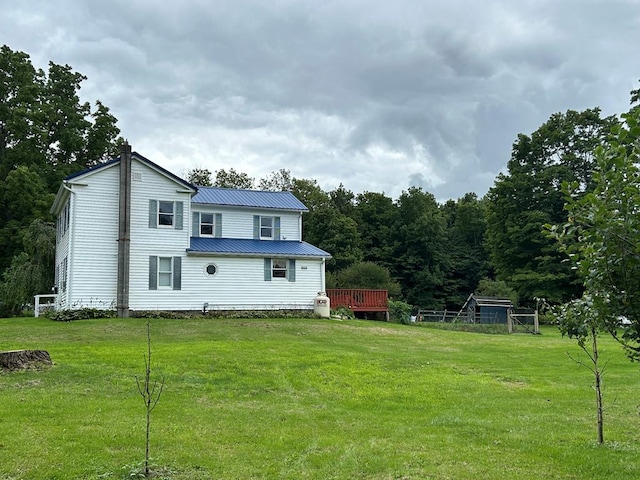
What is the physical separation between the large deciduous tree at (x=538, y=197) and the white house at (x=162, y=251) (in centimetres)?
2332

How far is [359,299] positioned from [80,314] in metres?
15.2

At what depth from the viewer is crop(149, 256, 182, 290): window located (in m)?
24.9

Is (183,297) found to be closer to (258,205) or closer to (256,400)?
(258,205)

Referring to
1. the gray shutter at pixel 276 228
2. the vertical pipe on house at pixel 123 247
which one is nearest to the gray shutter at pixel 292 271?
the gray shutter at pixel 276 228

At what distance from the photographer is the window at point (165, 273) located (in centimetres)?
2488

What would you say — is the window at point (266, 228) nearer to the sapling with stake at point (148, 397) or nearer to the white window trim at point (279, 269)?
the white window trim at point (279, 269)

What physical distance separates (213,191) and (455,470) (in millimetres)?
26033

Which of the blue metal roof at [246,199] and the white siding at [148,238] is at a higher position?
the blue metal roof at [246,199]

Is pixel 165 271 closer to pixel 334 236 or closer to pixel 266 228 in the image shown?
pixel 266 228

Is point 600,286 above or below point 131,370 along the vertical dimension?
above

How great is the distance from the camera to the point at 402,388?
11602 millimetres

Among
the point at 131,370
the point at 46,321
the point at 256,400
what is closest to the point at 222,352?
the point at 131,370

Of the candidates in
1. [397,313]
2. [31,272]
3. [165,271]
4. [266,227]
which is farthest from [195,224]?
[397,313]

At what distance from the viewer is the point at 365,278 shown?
46.1 m
